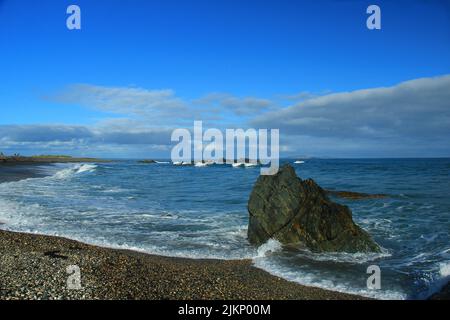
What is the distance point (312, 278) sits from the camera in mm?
11211

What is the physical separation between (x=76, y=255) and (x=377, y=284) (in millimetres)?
9241

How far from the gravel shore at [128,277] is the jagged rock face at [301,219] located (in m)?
3.11

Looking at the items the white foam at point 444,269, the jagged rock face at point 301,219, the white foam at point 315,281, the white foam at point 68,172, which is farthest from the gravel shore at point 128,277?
the white foam at point 68,172

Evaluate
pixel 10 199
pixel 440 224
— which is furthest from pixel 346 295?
pixel 10 199

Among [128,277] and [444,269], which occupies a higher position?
[128,277]

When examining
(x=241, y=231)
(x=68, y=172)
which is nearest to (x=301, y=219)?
(x=241, y=231)

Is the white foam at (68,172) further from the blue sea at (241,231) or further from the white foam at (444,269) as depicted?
the white foam at (444,269)

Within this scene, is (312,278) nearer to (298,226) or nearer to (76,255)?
(298,226)

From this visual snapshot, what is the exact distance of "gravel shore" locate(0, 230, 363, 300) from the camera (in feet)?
27.2

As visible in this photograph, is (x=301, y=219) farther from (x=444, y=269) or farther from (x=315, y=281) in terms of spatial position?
(x=444, y=269)

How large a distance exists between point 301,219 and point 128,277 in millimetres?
8555

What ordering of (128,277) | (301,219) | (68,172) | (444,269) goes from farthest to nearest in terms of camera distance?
(68,172)
(301,219)
(444,269)
(128,277)

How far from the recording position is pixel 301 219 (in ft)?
51.8
